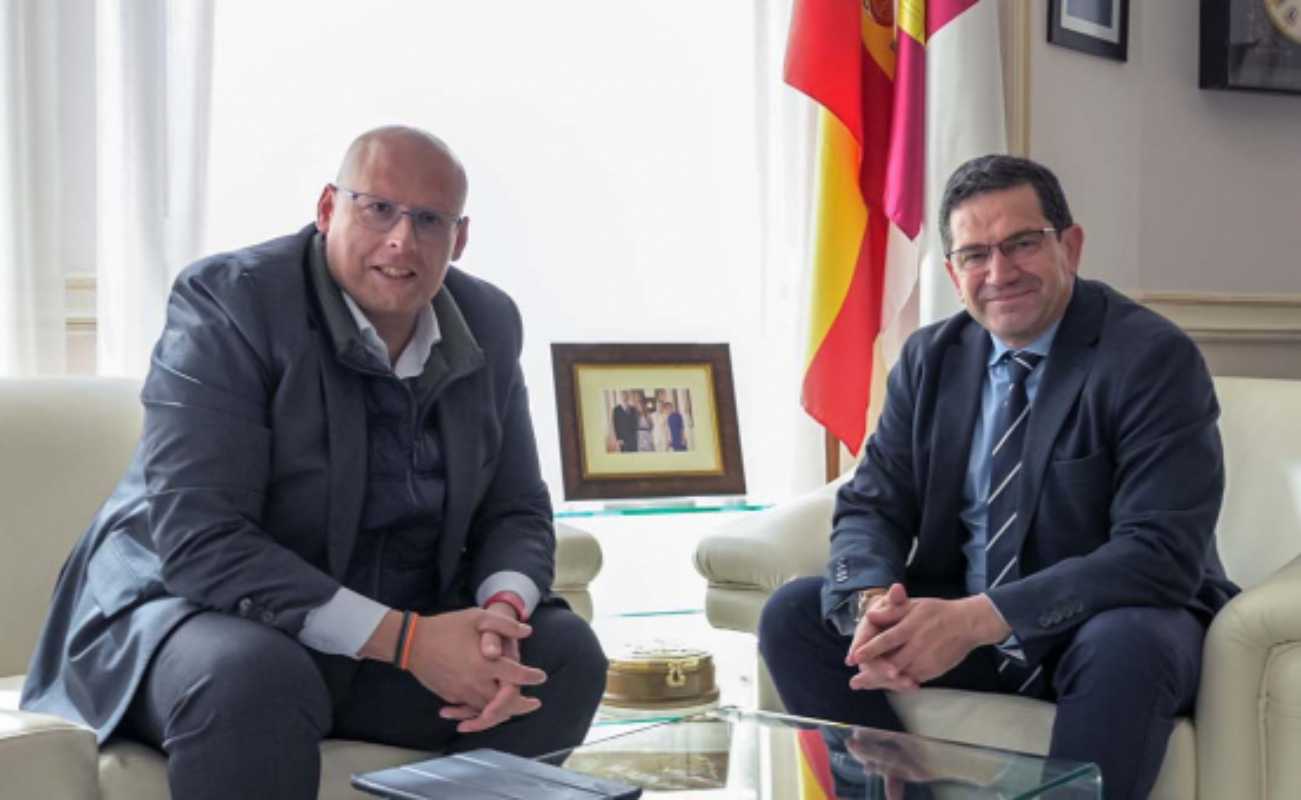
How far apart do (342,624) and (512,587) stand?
0.30 metres

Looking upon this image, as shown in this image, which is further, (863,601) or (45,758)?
(863,601)

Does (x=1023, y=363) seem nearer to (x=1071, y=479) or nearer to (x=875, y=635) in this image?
(x=1071, y=479)

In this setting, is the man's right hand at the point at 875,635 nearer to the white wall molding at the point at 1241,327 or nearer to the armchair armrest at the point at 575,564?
the armchair armrest at the point at 575,564

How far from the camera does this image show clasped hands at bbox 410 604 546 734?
6.58 ft

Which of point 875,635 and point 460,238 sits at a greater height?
point 460,238

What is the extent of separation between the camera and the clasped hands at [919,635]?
7.18 ft

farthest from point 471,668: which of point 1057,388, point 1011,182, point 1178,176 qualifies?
point 1178,176

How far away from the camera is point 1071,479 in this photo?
2311 millimetres

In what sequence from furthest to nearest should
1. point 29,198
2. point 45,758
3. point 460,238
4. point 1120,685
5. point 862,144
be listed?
point 862,144
point 29,198
point 460,238
point 1120,685
point 45,758

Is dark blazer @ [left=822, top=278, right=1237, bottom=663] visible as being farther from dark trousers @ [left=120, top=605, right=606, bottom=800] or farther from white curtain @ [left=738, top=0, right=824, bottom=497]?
white curtain @ [left=738, top=0, right=824, bottom=497]

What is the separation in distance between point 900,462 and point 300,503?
971 mm

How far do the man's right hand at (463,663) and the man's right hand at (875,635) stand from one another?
1.53 feet

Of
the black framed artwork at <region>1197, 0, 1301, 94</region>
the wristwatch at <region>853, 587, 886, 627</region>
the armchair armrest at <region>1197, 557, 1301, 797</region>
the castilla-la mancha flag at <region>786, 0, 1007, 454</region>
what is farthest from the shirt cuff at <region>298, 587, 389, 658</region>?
the black framed artwork at <region>1197, 0, 1301, 94</region>

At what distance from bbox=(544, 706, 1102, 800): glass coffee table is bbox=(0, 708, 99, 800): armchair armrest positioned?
0.51 metres
